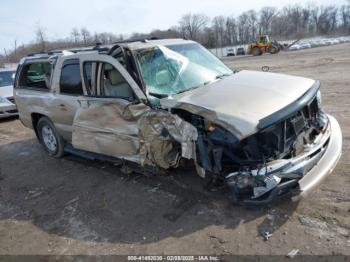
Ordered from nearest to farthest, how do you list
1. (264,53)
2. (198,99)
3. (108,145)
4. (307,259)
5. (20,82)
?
(307,259) → (198,99) → (108,145) → (20,82) → (264,53)

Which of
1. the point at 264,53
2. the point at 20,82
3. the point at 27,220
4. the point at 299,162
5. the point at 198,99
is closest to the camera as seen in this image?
the point at 299,162

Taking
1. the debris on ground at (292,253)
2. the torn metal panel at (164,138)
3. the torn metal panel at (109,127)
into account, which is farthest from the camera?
the torn metal panel at (109,127)

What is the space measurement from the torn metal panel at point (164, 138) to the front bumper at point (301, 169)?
3.03ft

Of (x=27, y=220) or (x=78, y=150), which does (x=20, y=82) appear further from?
(x=27, y=220)

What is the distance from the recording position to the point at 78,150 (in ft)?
18.3

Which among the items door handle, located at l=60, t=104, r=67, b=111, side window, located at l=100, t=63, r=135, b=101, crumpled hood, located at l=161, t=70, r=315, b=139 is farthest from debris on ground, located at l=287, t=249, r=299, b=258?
door handle, located at l=60, t=104, r=67, b=111

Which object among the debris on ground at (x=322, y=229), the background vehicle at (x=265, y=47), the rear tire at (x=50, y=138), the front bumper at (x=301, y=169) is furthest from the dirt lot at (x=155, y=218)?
the background vehicle at (x=265, y=47)

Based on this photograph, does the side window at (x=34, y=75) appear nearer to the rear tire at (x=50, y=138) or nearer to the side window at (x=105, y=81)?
the rear tire at (x=50, y=138)

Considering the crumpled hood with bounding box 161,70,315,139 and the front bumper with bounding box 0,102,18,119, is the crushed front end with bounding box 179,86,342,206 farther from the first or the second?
the front bumper with bounding box 0,102,18,119

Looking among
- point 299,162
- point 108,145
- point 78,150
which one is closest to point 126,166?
point 108,145

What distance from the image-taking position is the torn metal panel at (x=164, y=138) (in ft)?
12.1

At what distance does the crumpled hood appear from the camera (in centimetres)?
324

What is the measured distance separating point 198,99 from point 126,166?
162 cm

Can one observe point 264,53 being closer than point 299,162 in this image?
No
